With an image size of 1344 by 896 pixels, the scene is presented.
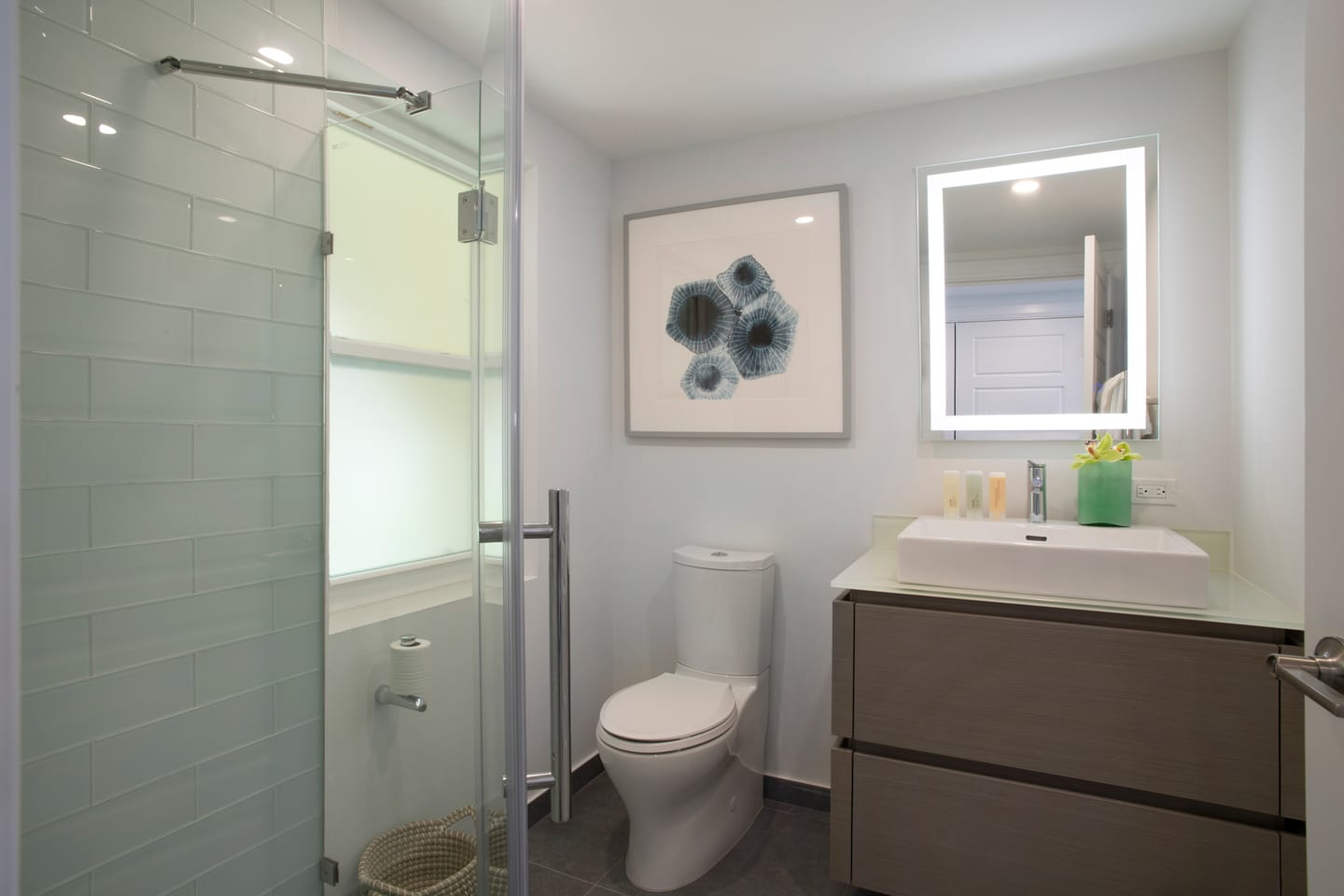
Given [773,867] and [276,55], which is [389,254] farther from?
[773,867]

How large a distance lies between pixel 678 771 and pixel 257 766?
105 centimetres

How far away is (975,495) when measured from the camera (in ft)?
7.25

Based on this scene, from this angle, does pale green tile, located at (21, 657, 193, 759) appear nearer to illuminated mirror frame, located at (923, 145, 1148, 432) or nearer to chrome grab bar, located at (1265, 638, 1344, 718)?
chrome grab bar, located at (1265, 638, 1344, 718)

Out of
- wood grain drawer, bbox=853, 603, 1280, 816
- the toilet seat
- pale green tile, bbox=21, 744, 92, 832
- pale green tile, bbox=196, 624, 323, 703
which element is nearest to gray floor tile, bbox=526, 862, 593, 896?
the toilet seat

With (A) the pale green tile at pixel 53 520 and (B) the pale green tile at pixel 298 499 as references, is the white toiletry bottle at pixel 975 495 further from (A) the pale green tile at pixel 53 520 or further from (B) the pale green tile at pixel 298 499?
(A) the pale green tile at pixel 53 520

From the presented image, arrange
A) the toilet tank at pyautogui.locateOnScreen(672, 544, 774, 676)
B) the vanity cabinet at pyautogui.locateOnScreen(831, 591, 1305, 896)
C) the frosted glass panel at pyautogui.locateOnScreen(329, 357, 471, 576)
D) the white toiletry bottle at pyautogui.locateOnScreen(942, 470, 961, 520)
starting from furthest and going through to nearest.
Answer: the toilet tank at pyautogui.locateOnScreen(672, 544, 774, 676), the white toiletry bottle at pyautogui.locateOnScreen(942, 470, 961, 520), the vanity cabinet at pyautogui.locateOnScreen(831, 591, 1305, 896), the frosted glass panel at pyautogui.locateOnScreen(329, 357, 471, 576)

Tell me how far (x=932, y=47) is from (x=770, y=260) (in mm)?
790

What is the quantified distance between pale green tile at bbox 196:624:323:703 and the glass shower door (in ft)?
0.14

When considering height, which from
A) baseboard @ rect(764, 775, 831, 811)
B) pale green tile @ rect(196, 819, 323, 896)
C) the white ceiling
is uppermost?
the white ceiling

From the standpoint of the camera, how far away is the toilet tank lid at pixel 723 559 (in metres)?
2.34

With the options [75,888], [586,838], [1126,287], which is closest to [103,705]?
[75,888]

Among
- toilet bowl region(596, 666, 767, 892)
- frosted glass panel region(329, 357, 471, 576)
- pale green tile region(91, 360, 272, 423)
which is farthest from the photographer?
toilet bowl region(596, 666, 767, 892)

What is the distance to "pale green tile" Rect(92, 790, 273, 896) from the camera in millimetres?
961

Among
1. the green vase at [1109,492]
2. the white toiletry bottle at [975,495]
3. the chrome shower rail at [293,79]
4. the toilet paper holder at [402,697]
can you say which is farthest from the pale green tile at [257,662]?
the green vase at [1109,492]
